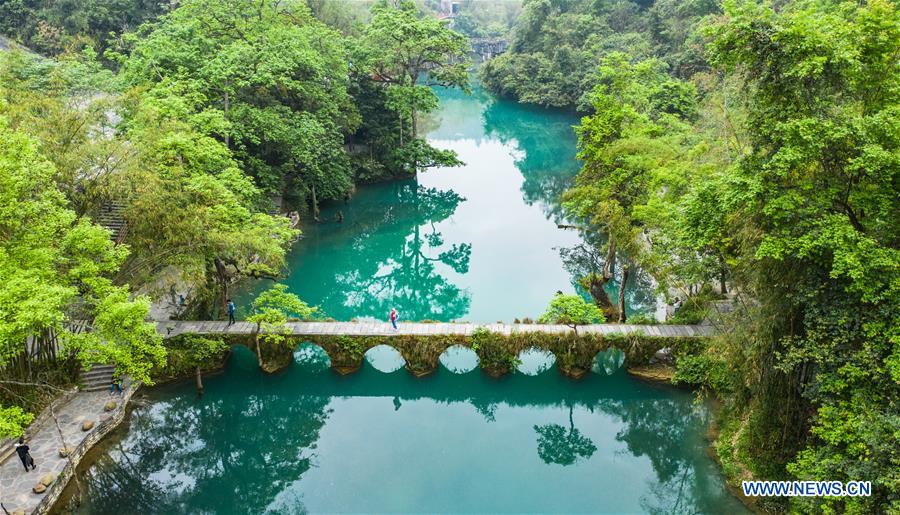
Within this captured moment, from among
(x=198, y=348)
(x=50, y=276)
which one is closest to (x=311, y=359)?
(x=198, y=348)

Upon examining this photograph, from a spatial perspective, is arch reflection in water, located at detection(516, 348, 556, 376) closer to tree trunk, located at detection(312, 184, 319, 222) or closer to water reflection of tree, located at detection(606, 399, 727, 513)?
water reflection of tree, located at detection(606, 399, 727, 513)

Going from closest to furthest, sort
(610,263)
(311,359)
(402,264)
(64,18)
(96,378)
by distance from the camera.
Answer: (96,378) < (311,359) < (610,263) < (402,264) < (64,18)

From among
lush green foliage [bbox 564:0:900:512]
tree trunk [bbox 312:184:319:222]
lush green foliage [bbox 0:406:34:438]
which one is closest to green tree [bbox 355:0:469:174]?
tree trunk [bbox 312:184:319:222]

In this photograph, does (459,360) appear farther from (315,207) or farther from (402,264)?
(315,207)

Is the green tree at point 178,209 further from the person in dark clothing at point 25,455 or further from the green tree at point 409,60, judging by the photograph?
the green tree at point 409,60

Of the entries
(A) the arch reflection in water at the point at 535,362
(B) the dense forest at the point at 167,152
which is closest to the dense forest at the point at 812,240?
(A) the arch reflection in water at the point at 535,362

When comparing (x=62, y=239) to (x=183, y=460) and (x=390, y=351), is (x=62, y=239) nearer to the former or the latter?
(x=183, y=460)
